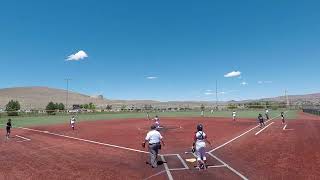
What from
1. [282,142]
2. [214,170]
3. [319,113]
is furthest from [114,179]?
[319,113]

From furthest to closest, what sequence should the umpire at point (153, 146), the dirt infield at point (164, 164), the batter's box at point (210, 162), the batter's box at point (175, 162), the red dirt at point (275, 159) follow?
the umpire at point (153, 146)
the batter's box at point (210, 162)
the batter's box at point (175, 162)
the dirt infield at point (164, 164)
the red dirt at point (275, 159)

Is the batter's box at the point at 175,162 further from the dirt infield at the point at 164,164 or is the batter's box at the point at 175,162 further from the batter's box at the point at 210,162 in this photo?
the batter's box at the point at 210,162

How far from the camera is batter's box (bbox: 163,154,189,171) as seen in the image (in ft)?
50.8

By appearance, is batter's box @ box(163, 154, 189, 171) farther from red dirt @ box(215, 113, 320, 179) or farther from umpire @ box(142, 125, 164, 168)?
red dirt @ box(215, 113, 320, 179)

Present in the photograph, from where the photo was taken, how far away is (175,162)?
16.9 metres

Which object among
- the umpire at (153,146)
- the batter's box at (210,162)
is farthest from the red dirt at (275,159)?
the umpire at (153,146)

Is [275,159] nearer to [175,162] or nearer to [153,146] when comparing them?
[175,162]

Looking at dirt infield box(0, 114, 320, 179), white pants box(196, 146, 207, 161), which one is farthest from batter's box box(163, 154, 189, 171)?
white pants box(196, 146, 207, 161)

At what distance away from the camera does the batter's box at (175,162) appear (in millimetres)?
15482

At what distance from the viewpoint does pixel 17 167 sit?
16.8 meters

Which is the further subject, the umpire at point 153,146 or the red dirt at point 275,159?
the umpire at point 153,146

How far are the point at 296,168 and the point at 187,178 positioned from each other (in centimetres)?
492

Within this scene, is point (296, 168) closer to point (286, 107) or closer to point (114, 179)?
point (114, 179)

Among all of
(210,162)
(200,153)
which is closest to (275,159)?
(210,162)
